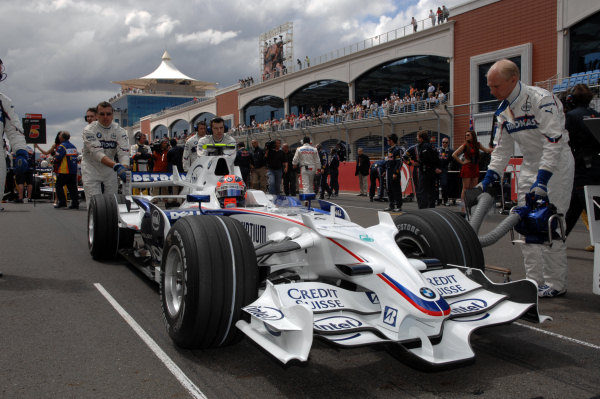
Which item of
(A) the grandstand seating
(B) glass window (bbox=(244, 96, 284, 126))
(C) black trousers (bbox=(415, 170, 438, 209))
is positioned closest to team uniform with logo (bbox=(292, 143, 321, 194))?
(C) black trousers (bbox=(415, 170, 438, 209))

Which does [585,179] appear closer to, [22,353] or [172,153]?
[22,353]

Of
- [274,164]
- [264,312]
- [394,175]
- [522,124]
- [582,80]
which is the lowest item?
[264,312]

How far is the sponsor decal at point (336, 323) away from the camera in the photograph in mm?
2645

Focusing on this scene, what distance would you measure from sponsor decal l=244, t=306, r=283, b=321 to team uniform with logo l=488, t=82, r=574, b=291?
106 inches

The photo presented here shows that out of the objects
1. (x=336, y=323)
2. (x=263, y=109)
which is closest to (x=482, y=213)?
(x=336, y=323)

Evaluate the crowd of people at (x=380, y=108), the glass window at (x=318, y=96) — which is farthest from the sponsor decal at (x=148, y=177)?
the glass window at (x=318, y=96)

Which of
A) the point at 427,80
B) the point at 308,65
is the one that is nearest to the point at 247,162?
the point at 427,80

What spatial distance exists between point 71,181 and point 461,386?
12.6 metres

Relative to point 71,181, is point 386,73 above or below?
above

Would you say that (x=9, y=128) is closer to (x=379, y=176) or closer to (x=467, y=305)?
(x=467, y=305)

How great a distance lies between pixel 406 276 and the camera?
2939mm

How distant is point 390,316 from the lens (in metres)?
2.79

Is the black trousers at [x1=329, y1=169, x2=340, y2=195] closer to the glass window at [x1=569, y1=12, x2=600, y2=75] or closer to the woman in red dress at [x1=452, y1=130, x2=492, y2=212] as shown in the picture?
the woman in red dress at [x1=452, y1=130, x2=492, y2=212]

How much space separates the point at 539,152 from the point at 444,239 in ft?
4.71
